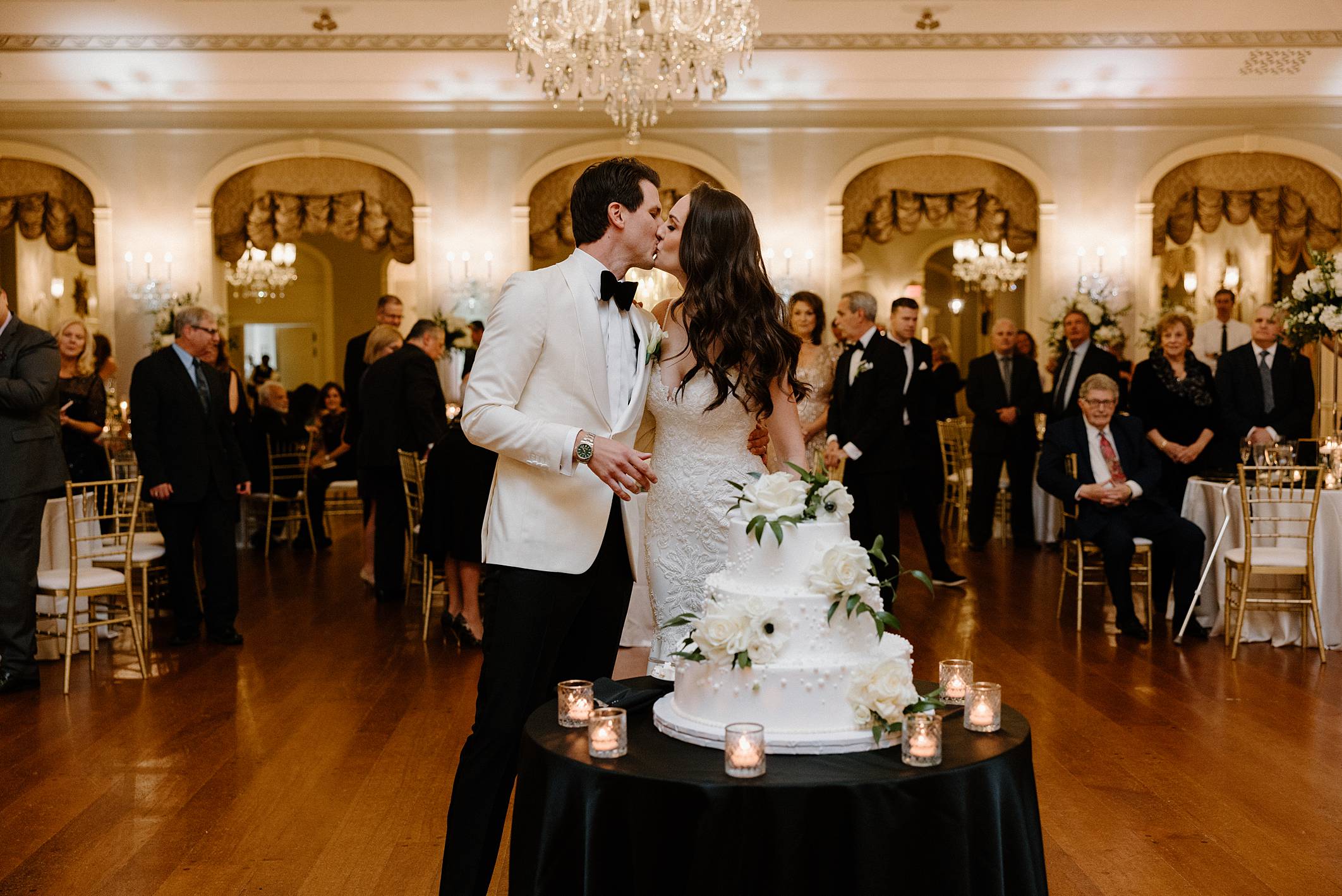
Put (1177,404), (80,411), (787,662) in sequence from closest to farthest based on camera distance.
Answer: (787,662) → (1177,404) → (80,411)

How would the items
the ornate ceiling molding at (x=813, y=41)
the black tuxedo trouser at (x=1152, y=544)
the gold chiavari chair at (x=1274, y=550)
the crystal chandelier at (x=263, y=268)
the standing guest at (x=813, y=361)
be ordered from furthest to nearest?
the crystal chandelier at (x=263, y=268) < the ornate ceiling molding at (x=813, y=41) < the standing guest at (x=813, y=361) < the black tuxedo trouser at (x=1152, y=544) < the gold chiavari chair at (x=1274, y=550)

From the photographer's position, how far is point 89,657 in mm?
5969

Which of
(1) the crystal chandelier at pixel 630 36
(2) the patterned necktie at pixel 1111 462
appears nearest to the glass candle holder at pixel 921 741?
(2) the patterned necktie at pixel 1111 462

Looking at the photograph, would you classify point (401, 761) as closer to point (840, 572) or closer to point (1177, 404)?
point (840, 572)

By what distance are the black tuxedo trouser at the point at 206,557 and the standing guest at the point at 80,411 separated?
1242mm

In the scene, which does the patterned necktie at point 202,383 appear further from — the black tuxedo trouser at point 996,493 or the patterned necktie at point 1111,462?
the black tuxedo trouser at point 996,493

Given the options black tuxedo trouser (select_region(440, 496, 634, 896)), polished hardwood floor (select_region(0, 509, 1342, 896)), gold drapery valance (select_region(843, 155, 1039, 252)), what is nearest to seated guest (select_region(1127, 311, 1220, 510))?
polished hardwood floor (select_region(0, 509, 1342, 896))

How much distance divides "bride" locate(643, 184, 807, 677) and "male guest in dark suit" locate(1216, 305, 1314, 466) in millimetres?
5516

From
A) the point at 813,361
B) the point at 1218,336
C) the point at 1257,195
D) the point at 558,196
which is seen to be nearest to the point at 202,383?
the point at 813,361

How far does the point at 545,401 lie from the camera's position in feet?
8.59

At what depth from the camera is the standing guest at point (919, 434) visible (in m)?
7.33

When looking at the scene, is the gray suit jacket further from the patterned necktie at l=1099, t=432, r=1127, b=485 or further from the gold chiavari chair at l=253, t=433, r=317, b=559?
the patterned necktie at l=1099, t=432, r=1127, b=485

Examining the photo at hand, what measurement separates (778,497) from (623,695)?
1.62 ft

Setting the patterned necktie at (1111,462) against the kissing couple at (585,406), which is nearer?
the kissing couple at (585,406)
